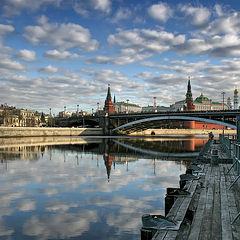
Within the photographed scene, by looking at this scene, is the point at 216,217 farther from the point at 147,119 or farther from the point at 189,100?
the point at 189,100

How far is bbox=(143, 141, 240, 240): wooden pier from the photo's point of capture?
5480 millimetres

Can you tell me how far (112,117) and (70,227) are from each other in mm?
76341

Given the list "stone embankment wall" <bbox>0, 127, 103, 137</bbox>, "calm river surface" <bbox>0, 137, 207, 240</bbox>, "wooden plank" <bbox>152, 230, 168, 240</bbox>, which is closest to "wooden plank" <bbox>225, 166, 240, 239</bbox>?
"wooden plank" <bbox>152, 230, 168, 240</bbox>

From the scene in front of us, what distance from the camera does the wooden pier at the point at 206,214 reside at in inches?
216

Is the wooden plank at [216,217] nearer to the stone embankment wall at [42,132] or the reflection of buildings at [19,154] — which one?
the reflection of buildings at [19,154]

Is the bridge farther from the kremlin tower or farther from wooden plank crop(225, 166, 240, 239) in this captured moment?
the kremlin tower

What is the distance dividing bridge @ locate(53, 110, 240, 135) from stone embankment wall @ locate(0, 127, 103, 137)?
4.22m

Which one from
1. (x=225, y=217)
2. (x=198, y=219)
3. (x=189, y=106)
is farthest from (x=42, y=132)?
(x=189, y=106)

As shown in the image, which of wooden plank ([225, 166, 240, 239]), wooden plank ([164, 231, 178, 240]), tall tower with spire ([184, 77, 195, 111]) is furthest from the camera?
tall tower with spire ([184, 77, 195, 111])

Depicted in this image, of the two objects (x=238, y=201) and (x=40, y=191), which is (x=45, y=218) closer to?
(x=40, y=191)

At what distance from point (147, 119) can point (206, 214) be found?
209 ft

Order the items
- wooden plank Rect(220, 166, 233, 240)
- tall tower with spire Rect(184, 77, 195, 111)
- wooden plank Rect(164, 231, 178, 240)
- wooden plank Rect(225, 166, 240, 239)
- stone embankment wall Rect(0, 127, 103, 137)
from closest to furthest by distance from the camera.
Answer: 1. wooden plank Rect(164, 231, 178, 240)
2. wooden plank Rect(220, 166, 233, 240)
3. wooden plank Rect(225, 166, 240, 239)
4. stone embankment wall Rect(0, 127, 103, 137)
5. tall tower with spire Rect(184, 77, 195, 111)

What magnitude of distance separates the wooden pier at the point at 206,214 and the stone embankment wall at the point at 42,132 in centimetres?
6205

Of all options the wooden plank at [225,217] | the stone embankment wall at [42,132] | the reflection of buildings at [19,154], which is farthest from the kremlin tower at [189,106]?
the wooden plank at [225,217]
